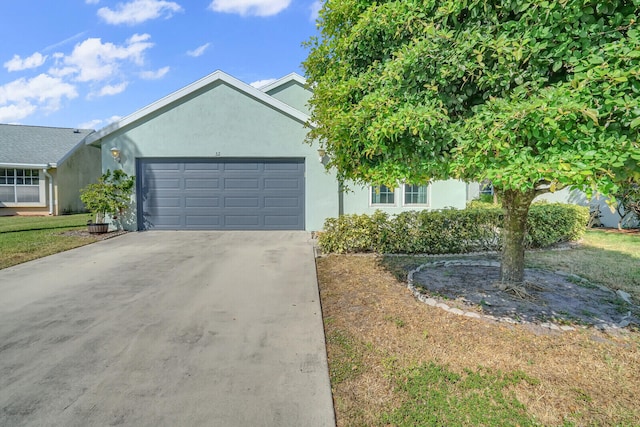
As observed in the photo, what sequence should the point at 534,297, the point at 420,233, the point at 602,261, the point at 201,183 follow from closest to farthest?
the point at 534,297 → the point at 602,261 → the point at 420,233 → the point at 201,183

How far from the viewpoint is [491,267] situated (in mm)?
5812

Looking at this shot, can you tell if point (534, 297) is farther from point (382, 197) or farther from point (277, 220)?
point (277, 220)

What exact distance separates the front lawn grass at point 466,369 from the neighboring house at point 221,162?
6465 mm

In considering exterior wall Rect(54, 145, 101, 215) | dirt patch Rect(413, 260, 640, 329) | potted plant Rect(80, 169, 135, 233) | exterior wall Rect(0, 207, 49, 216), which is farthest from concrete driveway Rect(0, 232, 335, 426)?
exterior wall Rect(0, 207, 49, 216)

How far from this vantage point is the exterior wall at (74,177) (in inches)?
650

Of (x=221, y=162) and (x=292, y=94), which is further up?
(x=292, y=94)

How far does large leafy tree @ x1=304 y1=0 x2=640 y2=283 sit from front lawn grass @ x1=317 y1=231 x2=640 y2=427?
1564 millimetres

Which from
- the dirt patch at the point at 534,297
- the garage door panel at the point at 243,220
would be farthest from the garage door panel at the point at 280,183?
the dirt patch at the point at 534,297

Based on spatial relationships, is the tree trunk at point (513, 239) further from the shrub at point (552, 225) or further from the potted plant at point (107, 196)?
the potted plant at point (107, 196)

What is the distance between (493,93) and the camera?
9.78 ft

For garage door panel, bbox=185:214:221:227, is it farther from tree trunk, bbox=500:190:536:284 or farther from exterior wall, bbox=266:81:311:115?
tree trunk, bbox=500:190:536:284

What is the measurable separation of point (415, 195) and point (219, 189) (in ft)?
22.1

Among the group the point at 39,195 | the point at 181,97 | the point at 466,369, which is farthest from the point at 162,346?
the point at 39,195

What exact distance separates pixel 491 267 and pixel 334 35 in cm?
473
